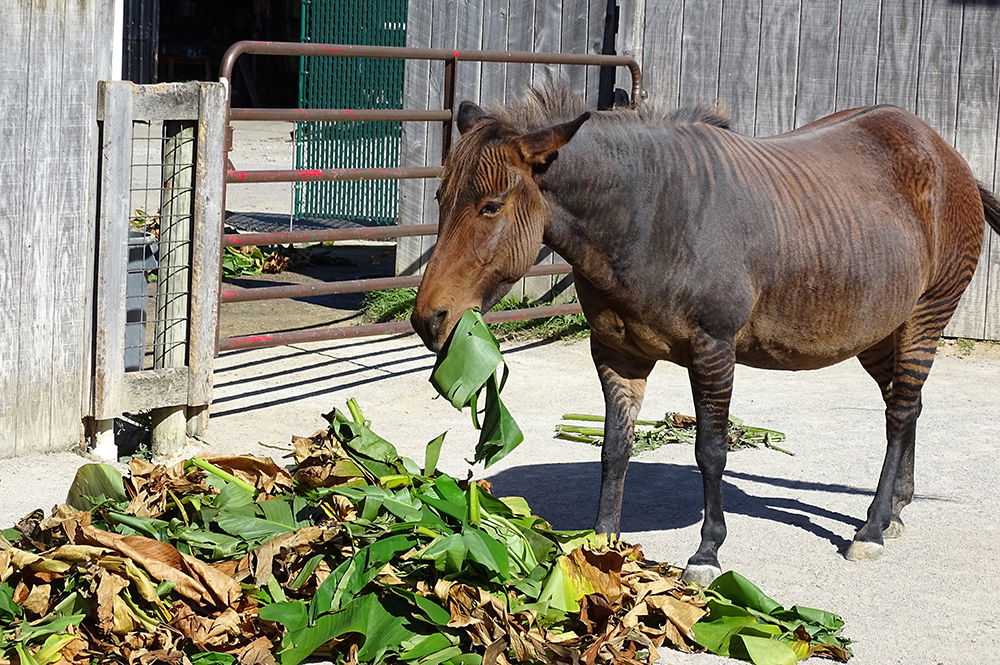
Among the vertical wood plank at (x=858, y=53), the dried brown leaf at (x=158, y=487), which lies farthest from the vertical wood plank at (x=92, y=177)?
the vertical wood plank at (x=858, y=53)

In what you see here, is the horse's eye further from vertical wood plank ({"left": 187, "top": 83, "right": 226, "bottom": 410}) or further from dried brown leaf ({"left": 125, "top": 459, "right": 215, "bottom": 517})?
vertical wood plank ({"left": 187, "top": 83, "right": 226, "bottom": 410})

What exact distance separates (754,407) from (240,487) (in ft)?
11.4

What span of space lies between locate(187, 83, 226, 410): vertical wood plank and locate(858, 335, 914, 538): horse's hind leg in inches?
115

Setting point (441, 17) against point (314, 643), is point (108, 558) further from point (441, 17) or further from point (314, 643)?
point (441, 17)

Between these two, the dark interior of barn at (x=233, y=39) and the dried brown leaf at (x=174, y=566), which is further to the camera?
the dark interior of barn at (x=233, y=39)

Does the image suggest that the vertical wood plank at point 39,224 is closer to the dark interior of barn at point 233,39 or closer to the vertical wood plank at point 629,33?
the vertical wood plank at point 629,33

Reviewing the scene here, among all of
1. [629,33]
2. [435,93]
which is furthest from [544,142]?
[435,93]

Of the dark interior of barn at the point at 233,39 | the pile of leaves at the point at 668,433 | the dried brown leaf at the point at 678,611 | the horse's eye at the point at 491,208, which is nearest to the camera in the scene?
the dried brown leaf at the point at 678,611

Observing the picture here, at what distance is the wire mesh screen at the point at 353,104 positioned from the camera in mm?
9844

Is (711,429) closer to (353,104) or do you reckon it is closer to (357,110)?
(357,110)

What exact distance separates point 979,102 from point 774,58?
1382mm

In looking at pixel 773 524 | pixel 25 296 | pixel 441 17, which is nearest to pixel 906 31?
pixel 441 17

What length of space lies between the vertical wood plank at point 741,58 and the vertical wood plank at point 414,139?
6.82ft

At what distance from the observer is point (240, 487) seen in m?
4.27
